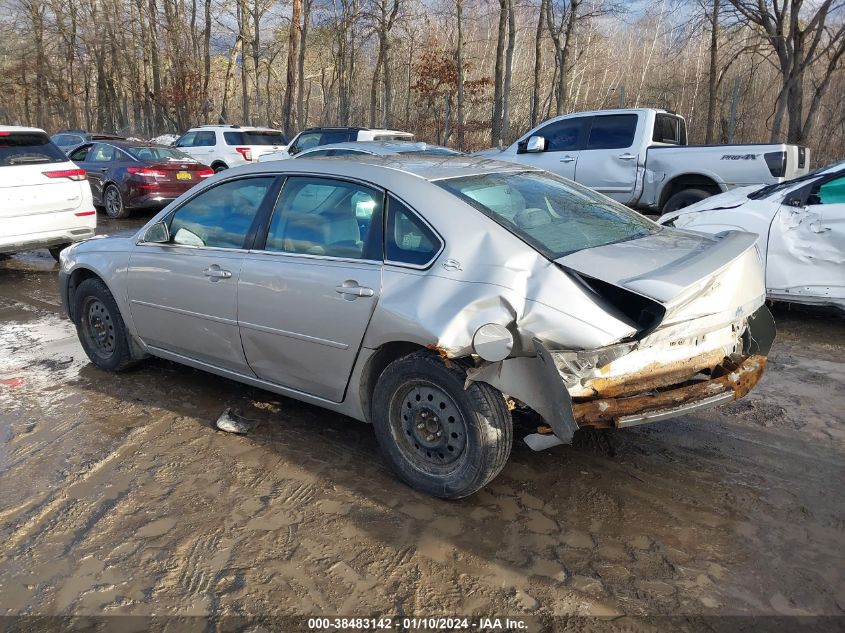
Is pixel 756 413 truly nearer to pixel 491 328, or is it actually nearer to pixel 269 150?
pixel 491 328

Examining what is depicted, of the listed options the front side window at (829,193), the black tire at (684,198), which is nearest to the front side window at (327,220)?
the front side window at (829,193)

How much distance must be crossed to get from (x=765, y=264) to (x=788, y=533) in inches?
150

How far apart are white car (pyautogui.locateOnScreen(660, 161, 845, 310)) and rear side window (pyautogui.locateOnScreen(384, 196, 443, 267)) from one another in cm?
376

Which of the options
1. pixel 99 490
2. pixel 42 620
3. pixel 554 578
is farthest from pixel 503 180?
pixel 42 620

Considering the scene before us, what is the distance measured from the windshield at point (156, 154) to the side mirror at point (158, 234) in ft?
32.3

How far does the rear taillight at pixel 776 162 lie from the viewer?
901 cm

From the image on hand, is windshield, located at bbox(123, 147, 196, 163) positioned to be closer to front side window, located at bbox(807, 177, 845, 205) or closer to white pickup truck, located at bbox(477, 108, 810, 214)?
white pickup truck, located at bbox(477, 108, 810, 214)

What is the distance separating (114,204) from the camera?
1359cm

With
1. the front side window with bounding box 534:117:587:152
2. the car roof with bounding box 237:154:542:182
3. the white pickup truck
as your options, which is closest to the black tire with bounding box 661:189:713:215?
the white pickup truck

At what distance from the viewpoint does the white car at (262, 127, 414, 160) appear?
14961mm

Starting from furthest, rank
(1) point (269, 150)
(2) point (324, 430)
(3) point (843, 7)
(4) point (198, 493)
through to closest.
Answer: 1. (1) point (269, 150)
2. (3) point (843, 7)
3. (2) point (324, 430)
4. (4) point (198, 493)

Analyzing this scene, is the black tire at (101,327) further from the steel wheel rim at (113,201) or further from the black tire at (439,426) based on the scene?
the steel wheel rim at (113,201)

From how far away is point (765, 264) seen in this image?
20.5ft

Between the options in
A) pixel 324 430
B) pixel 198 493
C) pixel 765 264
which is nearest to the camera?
pixel 198 493
